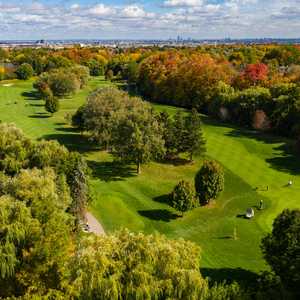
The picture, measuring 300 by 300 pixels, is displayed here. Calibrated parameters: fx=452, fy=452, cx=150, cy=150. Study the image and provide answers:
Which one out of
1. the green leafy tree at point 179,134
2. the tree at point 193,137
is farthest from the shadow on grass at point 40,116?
the tree at point 193,137

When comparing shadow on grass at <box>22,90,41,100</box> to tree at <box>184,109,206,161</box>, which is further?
shadow on grass at <box>22,90,41,100</box>

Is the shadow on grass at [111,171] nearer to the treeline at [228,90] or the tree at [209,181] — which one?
the tree at [209,181]

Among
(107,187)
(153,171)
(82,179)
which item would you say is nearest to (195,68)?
(153,171)

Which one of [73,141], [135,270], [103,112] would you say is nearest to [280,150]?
[103,112]

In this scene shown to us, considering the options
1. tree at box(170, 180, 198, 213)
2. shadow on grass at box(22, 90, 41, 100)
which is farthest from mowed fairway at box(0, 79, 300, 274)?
shadow on grass at box(22, 90, 41, 100)

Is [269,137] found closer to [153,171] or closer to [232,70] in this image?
[153,171]

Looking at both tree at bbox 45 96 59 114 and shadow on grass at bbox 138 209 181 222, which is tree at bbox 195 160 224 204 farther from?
tree at bbox 45 96 59 114

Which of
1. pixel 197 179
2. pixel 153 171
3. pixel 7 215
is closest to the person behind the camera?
pixel 7 215
